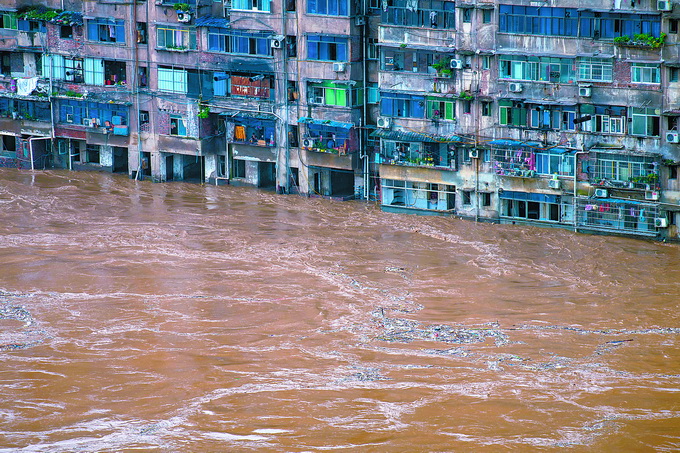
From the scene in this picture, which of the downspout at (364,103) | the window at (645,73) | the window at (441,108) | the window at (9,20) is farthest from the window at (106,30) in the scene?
the window at (645,73)

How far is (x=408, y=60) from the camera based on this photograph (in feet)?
184

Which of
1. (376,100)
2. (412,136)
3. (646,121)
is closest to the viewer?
(646,121)

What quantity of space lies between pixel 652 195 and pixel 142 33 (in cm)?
2476

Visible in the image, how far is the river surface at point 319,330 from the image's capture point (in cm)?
3488

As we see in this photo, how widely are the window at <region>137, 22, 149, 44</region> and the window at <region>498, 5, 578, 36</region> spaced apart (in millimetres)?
17429

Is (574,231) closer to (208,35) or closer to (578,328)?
(578,328)

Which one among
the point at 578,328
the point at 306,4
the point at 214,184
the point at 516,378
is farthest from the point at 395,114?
the point at 516,378

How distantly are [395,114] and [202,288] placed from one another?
548 inches

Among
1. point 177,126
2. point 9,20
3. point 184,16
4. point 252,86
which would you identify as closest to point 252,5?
point 184,16

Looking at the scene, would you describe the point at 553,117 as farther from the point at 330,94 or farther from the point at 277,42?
the point at 277,42

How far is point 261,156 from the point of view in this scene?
60.8 metres

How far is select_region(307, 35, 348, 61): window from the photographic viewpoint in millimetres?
57406

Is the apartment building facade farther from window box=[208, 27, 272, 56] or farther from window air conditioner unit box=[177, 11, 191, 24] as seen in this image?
window air conditioner unit box=[177, 11, 191, 24]

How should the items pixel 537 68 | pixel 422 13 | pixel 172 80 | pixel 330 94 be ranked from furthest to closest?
pixel 172 80, pixel 330 94, pixel 422 13, pixel 537 68
